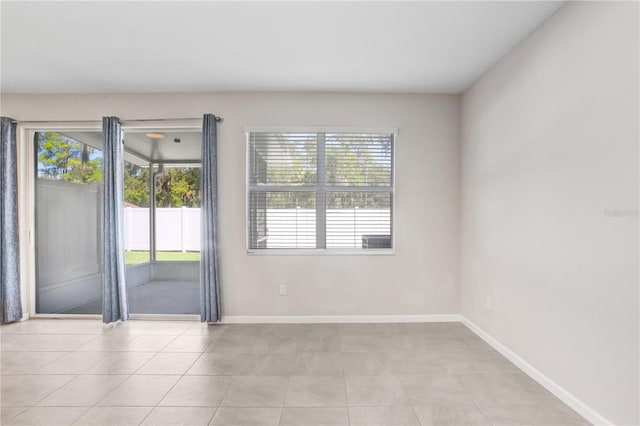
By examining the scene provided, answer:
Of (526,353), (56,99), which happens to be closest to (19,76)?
(56,99)

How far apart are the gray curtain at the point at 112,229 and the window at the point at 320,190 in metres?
1.53

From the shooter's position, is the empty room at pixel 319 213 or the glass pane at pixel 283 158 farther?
the glass pane at pixel 283 158

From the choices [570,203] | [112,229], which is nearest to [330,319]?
[570,203]

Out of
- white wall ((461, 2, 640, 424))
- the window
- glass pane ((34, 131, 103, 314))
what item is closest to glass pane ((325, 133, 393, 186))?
the window

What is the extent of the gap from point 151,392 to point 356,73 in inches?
131

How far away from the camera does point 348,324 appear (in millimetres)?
3734

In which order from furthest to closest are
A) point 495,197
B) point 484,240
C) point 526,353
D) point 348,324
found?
point 348,324
point 484,240
point 495,197
point 526,353

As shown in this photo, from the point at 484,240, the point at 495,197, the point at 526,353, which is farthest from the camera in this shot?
the point at 484,240

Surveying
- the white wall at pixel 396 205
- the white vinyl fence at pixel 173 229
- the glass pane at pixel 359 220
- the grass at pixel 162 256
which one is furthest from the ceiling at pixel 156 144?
the glass pane at pixel 359 220

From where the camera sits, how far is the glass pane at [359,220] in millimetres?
3869

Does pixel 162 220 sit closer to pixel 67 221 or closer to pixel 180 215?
pixel 180 215

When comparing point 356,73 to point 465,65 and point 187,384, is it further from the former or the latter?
point 187,384

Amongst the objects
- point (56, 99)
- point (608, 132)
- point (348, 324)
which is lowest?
point (348, 324)

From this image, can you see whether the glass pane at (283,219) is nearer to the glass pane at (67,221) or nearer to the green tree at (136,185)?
the green tree at (136,185)
